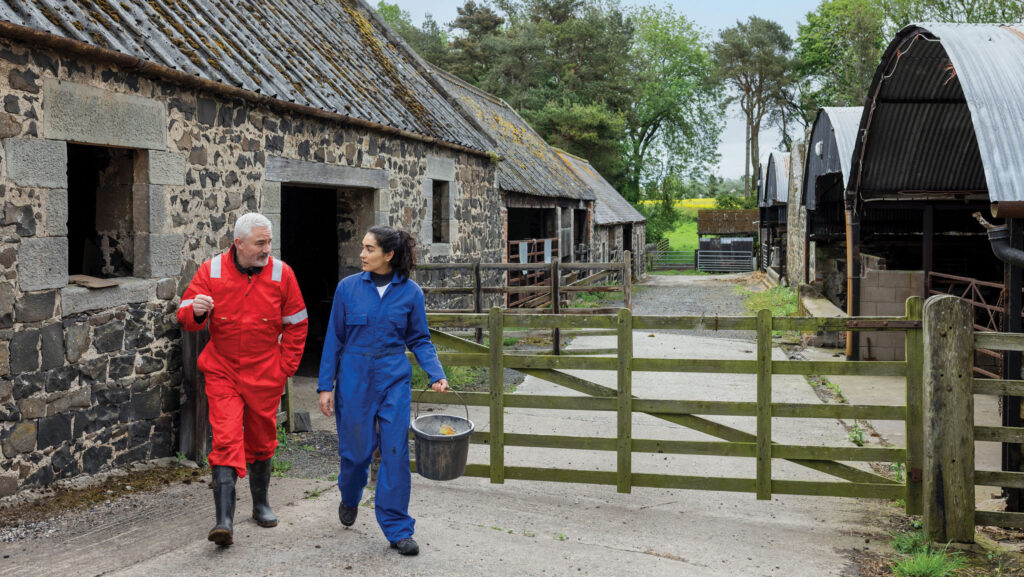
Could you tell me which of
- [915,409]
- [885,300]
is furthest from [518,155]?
[915,409]

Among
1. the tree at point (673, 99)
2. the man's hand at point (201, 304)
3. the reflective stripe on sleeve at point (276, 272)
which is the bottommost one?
the man's hand at point (201, 304)

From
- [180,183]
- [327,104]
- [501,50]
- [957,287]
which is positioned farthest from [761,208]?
[180,183]

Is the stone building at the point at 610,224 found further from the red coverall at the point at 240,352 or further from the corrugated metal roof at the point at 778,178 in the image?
the red coverall at the point at 240,352

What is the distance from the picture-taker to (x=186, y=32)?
6949 millimetres

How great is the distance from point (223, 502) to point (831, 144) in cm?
1141

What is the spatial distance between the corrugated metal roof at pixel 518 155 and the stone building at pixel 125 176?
24.9 ft

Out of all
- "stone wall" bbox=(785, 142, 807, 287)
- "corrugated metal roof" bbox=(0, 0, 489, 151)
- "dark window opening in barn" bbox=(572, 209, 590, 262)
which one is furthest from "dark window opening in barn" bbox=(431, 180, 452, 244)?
"dark window opening in barn" bbox=(572, 209, 590, 262)

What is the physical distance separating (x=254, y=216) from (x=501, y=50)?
112 ft

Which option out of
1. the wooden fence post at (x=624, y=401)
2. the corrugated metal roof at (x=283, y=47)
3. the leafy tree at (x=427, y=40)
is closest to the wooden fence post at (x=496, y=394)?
the wooden fence post at (x=624, y=401)

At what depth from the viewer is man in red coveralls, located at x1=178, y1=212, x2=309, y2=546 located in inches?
164

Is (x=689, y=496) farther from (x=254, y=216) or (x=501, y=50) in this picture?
(x=501, y=50)

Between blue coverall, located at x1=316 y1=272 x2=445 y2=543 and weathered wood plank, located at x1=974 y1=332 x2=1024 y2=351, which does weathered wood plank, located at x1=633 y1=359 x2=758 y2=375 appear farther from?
blue coverall, located at x1=316 y1=272 x2=445 y2=543

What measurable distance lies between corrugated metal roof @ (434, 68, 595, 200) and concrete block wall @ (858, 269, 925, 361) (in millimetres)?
6796

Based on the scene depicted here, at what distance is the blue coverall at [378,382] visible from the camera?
4.11 m
